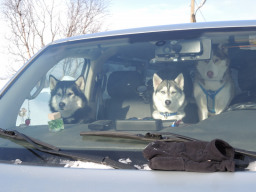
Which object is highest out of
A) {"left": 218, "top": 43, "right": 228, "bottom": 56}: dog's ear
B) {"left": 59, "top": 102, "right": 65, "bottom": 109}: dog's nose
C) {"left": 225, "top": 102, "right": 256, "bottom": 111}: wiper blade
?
{"left": 218, "top": 43, "right": 228, "bottom": 56}: dog's ear

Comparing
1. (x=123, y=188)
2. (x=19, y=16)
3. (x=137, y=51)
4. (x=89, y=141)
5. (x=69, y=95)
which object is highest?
(x=19, y=16)

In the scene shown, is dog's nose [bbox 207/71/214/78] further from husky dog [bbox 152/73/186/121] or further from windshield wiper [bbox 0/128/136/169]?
windshield wiper [bbox 0/128/136/169]

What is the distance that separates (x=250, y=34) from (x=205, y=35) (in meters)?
0.27

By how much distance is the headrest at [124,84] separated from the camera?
2.26 meters

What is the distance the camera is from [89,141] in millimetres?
1811

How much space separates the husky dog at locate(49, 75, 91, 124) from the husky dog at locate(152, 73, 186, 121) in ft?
1.47

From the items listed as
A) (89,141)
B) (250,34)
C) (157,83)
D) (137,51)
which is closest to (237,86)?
(250,34)

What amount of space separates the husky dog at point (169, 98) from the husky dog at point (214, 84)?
0.11m

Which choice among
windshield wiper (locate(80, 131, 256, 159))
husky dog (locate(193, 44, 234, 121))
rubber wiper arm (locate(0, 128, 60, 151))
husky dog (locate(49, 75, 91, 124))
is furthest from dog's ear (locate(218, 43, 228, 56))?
rubber wiper arm (locate(0, 128, 60, 151))

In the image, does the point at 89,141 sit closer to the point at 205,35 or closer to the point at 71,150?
the point at 71,150

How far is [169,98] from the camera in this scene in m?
2.42

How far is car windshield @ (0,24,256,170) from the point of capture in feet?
6.24

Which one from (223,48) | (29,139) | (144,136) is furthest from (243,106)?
(29,139)

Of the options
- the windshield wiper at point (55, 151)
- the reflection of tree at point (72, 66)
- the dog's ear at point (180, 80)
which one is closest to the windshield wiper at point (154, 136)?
the windshield wiper at point (55, 151)
